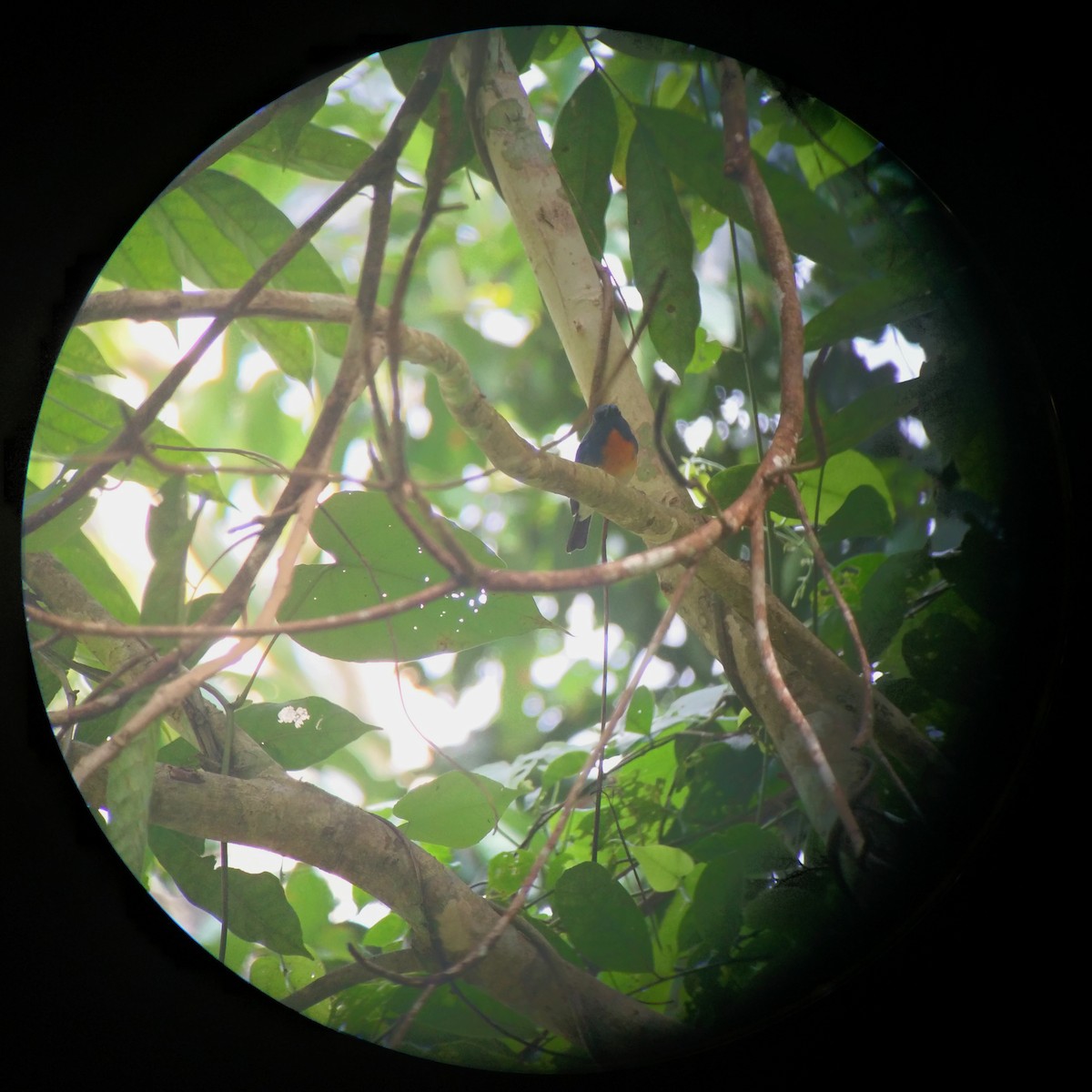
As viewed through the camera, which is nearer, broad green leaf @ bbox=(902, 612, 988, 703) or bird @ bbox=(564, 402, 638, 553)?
bird @ bbox=(564, 402, 638, 553)

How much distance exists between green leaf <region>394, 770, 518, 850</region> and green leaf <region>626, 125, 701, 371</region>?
398 millimetres

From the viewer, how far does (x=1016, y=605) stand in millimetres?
878

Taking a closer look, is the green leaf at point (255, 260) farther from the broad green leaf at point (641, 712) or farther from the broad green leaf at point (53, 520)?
the broad green leaf at point (641, 712)

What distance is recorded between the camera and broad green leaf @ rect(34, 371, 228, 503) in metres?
0.72

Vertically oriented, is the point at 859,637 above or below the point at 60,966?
above

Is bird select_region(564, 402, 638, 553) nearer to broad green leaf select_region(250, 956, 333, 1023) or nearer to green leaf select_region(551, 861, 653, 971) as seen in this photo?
green leaf select_region(551, 861, 653, 971)

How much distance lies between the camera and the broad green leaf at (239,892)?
773mm

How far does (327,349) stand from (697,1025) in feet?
2.30

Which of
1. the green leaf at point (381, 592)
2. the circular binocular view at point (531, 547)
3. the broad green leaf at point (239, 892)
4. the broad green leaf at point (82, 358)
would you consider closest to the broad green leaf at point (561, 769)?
the circular binocular view at point (531, 547)

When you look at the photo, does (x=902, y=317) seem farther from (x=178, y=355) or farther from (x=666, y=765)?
(x=178, y=355)

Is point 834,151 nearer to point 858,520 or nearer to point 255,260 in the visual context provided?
point 858,520

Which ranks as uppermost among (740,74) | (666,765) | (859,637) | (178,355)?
(740,74)

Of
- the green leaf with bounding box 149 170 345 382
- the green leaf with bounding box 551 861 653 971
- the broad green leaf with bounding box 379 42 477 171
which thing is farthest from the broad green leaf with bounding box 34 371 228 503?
the green leaf with bounding box 551 861 653 971

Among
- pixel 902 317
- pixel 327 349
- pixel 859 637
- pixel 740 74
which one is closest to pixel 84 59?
pixel 327 349
